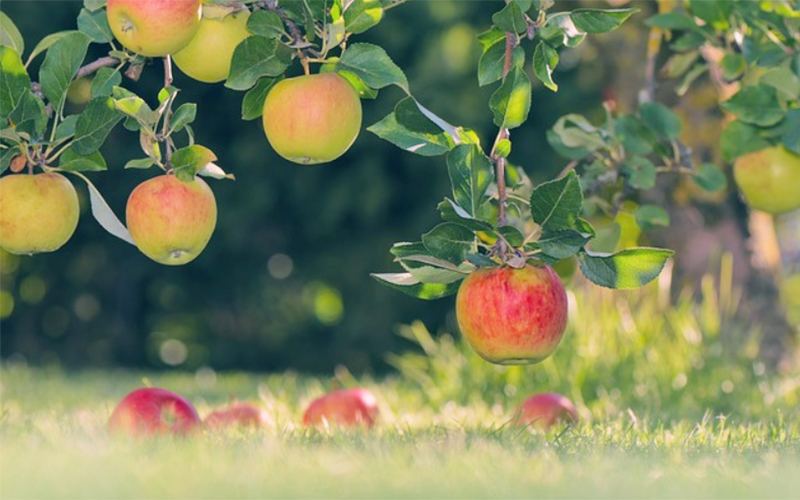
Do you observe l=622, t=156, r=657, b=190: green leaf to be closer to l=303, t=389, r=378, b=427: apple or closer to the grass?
the grass

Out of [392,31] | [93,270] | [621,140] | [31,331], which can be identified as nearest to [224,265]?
[93,270]

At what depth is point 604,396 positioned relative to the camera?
3.31 meters

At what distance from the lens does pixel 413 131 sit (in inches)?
69.6

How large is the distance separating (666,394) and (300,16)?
2.04m

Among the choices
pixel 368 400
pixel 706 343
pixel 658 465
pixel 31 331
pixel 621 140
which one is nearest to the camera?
pixel 658 465

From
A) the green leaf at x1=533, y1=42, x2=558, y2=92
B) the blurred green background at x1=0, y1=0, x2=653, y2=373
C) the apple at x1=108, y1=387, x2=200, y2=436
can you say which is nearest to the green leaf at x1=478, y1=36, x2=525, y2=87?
the green leaf at x1=533, y1=42, x2=558, y2=92

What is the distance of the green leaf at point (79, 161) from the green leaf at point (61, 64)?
0.09 m

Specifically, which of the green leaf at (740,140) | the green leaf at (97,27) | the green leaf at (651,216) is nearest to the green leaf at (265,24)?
the green leaf at (97,27)

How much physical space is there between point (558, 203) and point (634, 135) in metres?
0.91

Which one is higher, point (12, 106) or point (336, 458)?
point (12, 106)

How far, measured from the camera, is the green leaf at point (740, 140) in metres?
2.47

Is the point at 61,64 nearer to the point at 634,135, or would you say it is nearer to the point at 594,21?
the point at 594,21

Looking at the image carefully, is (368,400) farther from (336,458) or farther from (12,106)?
(12,106)

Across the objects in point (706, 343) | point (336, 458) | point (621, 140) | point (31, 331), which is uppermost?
point (621, 140)
